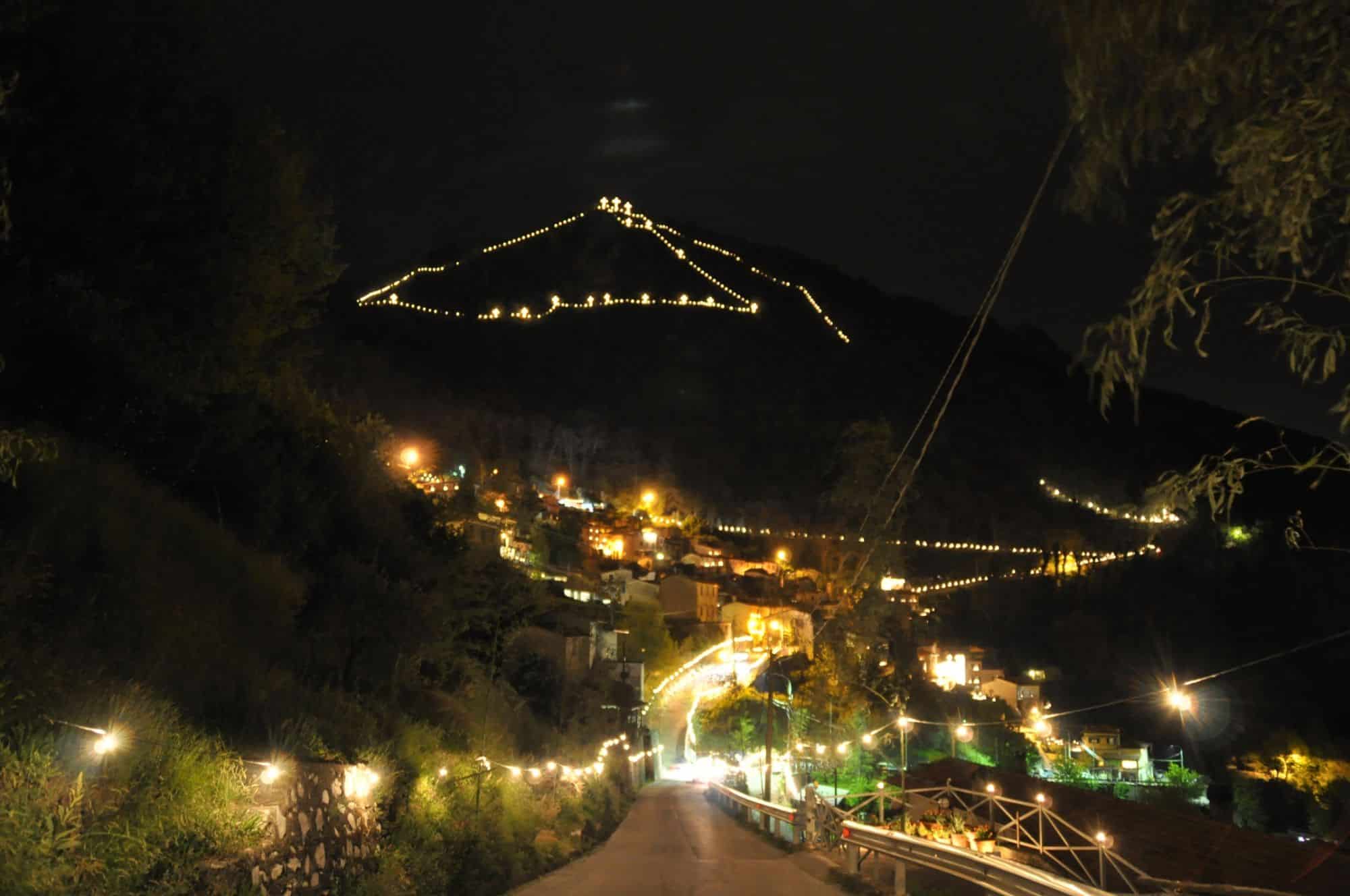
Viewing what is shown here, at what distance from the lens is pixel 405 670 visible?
14.1m

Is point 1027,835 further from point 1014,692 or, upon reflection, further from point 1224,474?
point 1014,692

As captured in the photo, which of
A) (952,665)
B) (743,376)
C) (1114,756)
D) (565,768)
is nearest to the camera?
(565,768)

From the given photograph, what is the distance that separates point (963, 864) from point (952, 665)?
53.1 metres

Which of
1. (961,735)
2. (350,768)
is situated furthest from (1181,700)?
(961,735)

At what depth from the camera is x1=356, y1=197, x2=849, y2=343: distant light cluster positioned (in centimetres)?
10131

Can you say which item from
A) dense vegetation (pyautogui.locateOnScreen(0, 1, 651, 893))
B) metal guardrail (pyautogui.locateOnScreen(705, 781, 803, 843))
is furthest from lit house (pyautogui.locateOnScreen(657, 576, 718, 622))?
dense vegetation (pyautogui.locateOnScreen(0, 1, 651, 893))

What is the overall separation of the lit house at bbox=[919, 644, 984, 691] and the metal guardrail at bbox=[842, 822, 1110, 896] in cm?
4482

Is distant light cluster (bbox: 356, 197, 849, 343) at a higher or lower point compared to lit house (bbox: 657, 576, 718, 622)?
higher

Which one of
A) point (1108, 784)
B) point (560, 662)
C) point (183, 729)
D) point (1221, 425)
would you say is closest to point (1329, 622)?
point (1221, 425)

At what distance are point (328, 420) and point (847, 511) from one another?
37.3 m

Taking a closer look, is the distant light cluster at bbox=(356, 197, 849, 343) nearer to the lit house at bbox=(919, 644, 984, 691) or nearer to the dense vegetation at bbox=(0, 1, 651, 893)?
the lit house at bbox=(919, 644, 984, 691)

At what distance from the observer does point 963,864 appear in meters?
9.35

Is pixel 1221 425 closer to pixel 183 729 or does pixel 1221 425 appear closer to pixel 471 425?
pixel 471 425

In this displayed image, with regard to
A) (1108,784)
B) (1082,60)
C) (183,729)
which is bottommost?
(1108,784)
